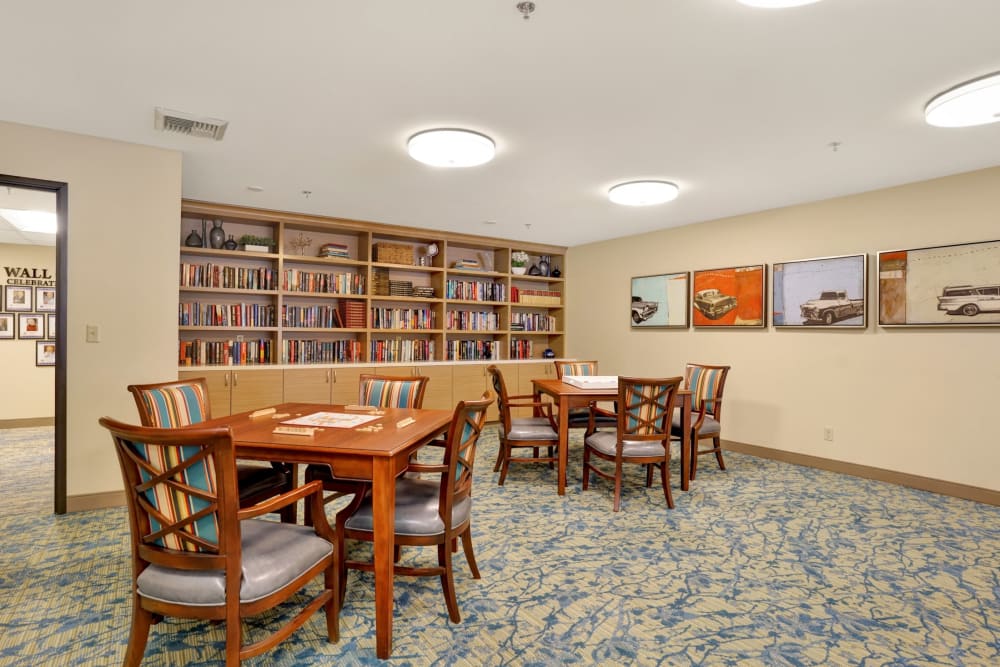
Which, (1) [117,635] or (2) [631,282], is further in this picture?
(2) [631,282]

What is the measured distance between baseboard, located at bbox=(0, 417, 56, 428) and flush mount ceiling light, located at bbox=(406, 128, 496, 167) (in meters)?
6.58

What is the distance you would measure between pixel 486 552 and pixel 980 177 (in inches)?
179

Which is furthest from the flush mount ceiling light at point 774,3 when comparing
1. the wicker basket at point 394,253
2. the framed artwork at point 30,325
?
the framed artwork at point 30,325

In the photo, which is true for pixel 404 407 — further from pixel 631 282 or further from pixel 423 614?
pixel 631 282

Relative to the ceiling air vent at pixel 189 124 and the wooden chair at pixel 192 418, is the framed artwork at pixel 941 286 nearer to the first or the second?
the wooden chair at pixel 192 418

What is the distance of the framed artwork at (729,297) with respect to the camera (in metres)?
5.19

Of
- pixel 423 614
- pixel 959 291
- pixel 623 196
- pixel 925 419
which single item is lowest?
pixel 423 614

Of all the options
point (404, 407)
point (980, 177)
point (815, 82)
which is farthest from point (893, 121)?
point (404, 407)

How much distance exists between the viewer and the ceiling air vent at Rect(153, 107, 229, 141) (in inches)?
119

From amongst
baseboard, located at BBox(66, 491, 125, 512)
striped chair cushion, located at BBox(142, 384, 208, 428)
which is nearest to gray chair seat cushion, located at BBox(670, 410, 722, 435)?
striped chair cushion, located at BBox(142, 384, 208, 428)

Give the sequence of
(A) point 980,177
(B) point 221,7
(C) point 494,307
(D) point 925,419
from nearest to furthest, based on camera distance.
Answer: (B) point 221,7 → (A) point 980,177 → (D) point 925,419 → (C) point 494,307

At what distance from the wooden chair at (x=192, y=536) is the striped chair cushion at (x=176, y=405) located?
1.22 m

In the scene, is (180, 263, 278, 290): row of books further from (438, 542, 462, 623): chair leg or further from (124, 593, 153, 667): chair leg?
(438, 542, 462, 623): chair leg

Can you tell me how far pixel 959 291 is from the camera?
390 cm
